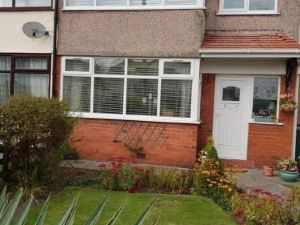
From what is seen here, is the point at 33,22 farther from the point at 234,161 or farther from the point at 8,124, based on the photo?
the point at 234,161

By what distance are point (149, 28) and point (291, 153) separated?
468cm

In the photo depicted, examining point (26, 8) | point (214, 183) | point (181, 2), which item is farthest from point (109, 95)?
point (214, 183)

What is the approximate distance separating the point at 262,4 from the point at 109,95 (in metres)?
4.58

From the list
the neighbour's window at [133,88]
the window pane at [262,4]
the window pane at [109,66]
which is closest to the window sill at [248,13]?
the window pane at [262,4]

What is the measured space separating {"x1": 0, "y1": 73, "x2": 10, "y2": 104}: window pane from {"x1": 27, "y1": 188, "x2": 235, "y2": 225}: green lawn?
5.23 meters

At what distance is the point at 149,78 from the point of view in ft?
34.5

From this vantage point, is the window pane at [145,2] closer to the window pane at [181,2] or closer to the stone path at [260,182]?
the window pane at [181,2]

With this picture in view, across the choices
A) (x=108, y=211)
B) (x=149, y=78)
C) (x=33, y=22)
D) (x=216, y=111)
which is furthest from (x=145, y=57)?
(x=108, y=211)

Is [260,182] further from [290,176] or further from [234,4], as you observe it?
[234,4]

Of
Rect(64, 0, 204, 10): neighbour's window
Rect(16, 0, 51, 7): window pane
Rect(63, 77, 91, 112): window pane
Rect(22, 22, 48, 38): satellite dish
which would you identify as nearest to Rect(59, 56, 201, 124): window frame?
Rect(63, 77, 91, 112): window pane

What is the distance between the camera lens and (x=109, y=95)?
35.5 ft

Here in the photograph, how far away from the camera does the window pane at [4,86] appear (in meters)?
11.6

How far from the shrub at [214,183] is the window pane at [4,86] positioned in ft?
21.2

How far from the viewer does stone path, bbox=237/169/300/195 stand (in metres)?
8.20
